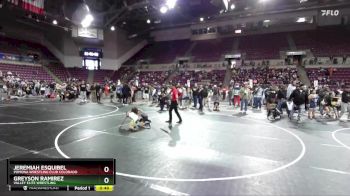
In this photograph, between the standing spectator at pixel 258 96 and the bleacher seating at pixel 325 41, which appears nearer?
the standing spectator at pixel 258 96

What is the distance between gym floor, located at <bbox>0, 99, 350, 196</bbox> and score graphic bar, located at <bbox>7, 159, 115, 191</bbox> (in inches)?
47.5

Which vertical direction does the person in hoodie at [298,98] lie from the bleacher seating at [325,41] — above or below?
below

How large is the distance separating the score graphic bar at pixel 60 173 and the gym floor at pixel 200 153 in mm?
1208

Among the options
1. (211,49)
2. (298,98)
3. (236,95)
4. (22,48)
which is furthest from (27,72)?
(298,98)

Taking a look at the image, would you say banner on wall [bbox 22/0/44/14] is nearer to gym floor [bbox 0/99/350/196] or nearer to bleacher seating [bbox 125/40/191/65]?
gym floor [bbox 0/99/350/196]

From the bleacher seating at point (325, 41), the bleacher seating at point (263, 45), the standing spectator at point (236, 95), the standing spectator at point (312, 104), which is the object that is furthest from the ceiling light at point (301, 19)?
the standing spectator at point (312, 104)

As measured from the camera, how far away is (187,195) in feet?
15.8

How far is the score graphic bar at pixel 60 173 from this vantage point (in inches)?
143

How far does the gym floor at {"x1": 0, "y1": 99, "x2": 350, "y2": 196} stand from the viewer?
5293 mm

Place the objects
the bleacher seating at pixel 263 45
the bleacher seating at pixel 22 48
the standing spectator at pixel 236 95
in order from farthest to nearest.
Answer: the bleacher seating at pixel 263 45 < the bleacher seating at pixel 22 48 < the standing spectator at pixel 236 95

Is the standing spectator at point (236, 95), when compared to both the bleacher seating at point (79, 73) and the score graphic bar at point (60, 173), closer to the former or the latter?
the score graphic bar at point (60, 173)

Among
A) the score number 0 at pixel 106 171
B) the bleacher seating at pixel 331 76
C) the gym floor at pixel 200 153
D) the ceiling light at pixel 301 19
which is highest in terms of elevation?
the ceiling light at pixel 301 19

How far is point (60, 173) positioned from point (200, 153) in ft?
15.1

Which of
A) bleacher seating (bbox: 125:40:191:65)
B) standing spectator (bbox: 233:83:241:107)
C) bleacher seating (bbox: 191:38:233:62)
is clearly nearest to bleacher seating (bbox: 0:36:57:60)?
bleacher seating (bbox: 125:40:191:65)
